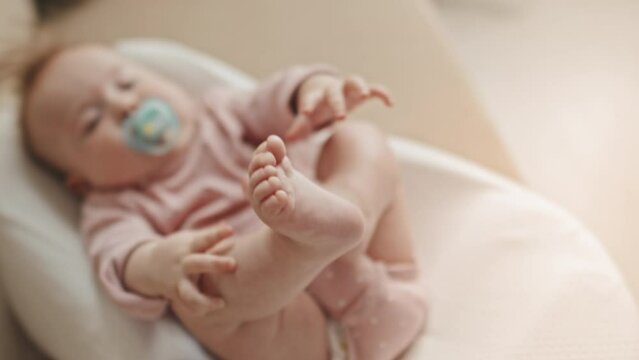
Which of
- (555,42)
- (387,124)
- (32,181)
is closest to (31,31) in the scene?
(32,181)

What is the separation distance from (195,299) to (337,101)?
274 millimetres

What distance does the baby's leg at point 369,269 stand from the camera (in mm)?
940

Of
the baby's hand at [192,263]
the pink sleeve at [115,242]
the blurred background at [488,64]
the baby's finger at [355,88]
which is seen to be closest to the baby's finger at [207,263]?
the baby's hand at [192,263]

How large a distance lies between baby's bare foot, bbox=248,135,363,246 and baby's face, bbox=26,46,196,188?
366 mm

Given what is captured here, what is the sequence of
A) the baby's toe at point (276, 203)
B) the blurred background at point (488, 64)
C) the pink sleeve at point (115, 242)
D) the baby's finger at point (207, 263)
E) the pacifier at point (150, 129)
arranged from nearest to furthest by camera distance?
1. the baby's toe at point (276, 203)
2. the baby's finger at point (207, 263)
3. the pink sleeve at point (115, 242)
4. the pacifier at point (150, 129)
5. the blurred background at point (488, 64)

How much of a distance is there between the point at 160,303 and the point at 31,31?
Result: 0.58 m

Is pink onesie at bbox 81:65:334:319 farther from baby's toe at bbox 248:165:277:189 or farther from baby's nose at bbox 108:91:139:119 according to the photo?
baby's toe at bbox 248:165:277:189

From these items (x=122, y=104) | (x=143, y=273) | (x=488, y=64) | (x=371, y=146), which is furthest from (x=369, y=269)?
(x=488, y=64)

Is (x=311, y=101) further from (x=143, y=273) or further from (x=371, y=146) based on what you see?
(x=143, y=273)

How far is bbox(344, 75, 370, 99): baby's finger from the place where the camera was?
0.99 metres

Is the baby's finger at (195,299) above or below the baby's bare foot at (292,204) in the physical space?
below

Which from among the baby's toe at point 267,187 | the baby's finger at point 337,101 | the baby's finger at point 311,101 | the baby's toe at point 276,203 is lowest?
the baby's finger at point 311,101

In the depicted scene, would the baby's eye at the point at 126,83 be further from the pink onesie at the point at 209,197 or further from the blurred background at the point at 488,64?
the blurred background at the point at 488,64

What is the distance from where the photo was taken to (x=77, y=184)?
3.77 ft
